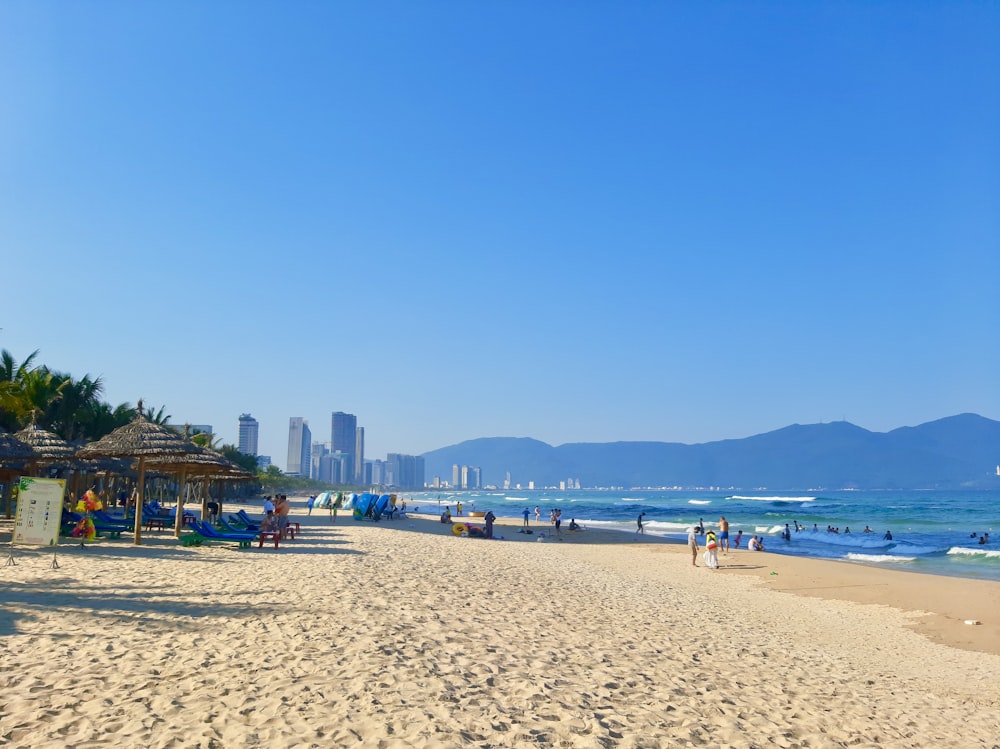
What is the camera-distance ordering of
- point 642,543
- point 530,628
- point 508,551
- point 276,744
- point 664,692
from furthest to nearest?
point 642,543 < point 508,551 < point 530,628 < point 664,692 < point 276,744

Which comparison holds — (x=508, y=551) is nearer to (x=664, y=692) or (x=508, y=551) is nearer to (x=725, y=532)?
(x=725, y=532)

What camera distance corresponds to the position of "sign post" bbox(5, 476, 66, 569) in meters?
10.8

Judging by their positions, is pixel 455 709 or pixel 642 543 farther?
pixel 642 543

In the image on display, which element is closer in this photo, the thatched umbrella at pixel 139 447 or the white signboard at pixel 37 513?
A: the white signboard at pixel 37 513

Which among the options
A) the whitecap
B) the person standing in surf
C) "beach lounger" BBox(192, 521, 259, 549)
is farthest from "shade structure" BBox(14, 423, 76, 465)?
the whitecap

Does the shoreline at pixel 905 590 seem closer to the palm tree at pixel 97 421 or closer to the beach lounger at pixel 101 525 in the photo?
the beach lounger at pixel 101 525

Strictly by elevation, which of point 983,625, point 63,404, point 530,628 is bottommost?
point 983,625

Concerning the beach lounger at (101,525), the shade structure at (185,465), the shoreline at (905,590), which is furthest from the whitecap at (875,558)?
the beach lounger at (101,525)

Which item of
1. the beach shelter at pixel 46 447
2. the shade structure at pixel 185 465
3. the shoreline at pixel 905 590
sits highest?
the beach shelter at pixel 46 447

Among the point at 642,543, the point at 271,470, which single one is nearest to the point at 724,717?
the point at 642,543

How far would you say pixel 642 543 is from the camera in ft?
95.1

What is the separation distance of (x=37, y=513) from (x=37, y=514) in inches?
0.7

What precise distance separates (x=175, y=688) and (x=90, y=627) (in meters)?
2.22

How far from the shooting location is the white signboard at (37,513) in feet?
35.4
